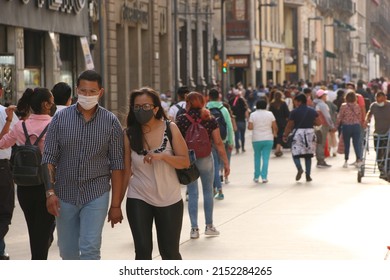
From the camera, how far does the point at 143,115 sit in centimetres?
Answer: 889

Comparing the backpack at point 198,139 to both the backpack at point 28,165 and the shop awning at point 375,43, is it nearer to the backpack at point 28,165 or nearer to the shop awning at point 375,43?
the backpack at point 28,165

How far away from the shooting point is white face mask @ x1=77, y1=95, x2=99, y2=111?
8617 mm

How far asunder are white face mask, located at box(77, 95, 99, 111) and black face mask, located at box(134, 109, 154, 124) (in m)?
0.38

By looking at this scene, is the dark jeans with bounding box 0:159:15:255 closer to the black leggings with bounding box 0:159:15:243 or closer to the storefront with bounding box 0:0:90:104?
the black leggings with bounding box 0:159:15:243

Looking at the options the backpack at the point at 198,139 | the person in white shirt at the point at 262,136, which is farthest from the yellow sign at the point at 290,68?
the backpack at the point at 198,139

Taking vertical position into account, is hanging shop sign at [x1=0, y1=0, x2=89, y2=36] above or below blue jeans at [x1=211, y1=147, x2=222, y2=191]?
above

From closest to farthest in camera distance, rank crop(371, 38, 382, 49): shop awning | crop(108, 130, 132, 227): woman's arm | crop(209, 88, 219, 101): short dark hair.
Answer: crop(108, 130, 132, 227): woman's arm → crop(209, 88, 219, 101): short dark hair → crop(371, 38, 382, 49): shop awning

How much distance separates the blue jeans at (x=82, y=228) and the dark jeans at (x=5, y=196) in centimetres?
313

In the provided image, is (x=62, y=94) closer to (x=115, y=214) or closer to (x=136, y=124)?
(x=136, y=124)

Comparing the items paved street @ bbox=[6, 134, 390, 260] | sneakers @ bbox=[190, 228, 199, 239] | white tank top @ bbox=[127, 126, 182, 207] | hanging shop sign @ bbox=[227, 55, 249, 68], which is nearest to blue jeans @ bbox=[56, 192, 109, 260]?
white tank top @ bbox=[127, 126, 182, 207]

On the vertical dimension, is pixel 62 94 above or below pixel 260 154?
above

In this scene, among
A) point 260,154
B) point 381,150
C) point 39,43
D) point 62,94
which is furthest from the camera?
point 39,43

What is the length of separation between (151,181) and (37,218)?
1.64 metres

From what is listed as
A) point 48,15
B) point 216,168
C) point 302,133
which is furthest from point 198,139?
point 48,15
